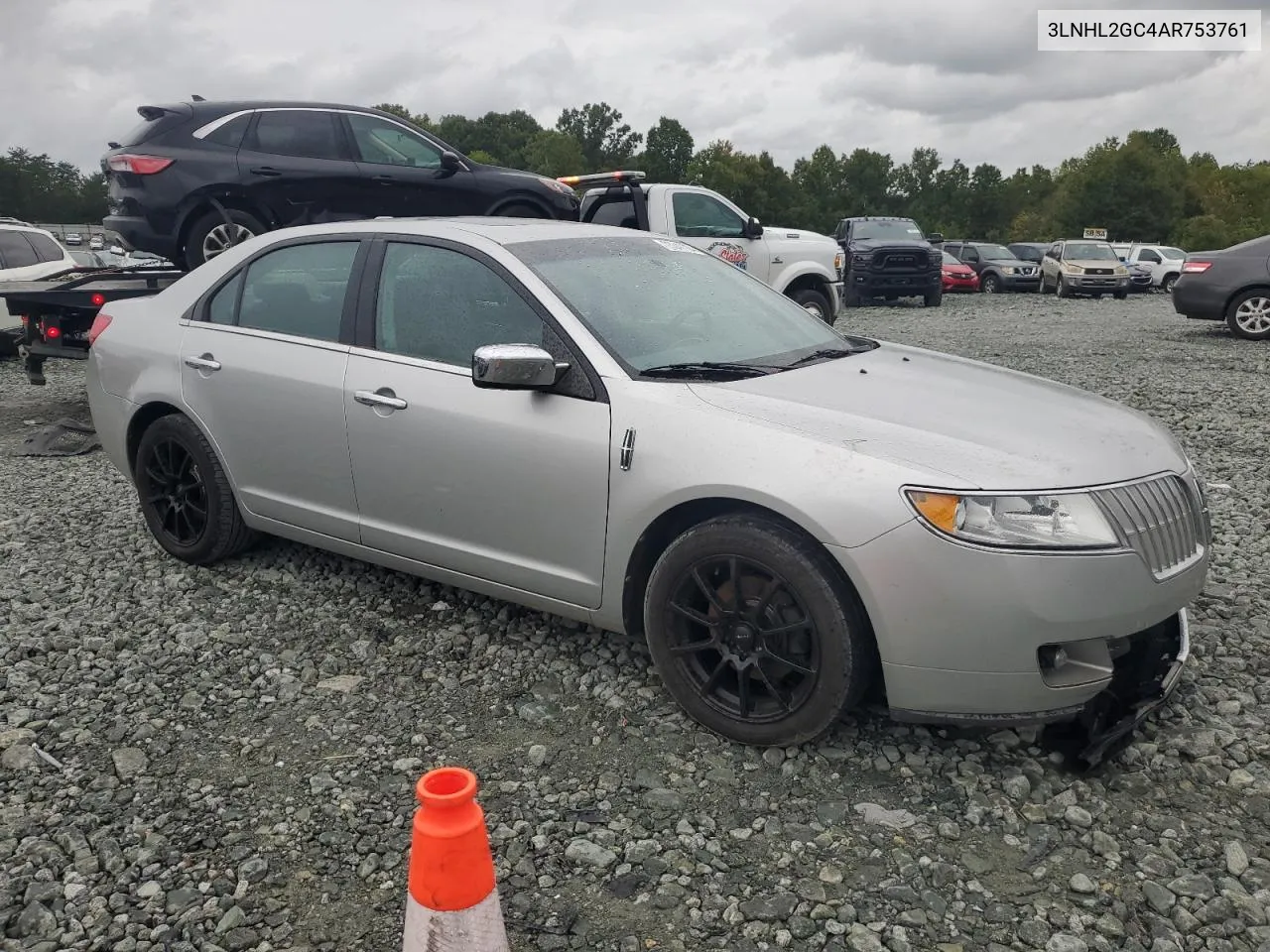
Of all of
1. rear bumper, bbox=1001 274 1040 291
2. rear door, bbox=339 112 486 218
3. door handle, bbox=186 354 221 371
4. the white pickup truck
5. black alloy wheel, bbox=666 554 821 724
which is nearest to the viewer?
black alloy wheel, bbox=666 554 821 724

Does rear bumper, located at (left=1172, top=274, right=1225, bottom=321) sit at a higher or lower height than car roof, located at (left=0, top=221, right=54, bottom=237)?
lower

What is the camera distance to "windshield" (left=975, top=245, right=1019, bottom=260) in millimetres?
28656

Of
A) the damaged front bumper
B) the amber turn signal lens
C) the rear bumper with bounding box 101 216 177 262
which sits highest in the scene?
the rear bumper with bounding box 101 216 177 262

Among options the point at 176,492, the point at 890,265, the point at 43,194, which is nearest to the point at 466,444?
the point at 176,492

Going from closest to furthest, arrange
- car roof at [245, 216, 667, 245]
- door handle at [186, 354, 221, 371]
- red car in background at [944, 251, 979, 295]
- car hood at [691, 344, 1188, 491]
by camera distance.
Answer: car hood at [691, 344, 1188, 491] < car roof at [245, 216, 667, 245] < door handle at [186, 354, 221, 371] < red car in background at [944, 251, 979, 295]

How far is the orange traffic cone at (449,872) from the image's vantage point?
6.25 feet

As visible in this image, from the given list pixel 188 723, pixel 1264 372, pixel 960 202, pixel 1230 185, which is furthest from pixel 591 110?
pixel 188 723

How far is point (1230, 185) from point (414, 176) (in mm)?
88322

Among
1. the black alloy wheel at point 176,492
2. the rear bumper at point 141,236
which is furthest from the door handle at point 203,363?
the rear bumper at point 141,236

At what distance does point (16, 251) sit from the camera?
12.0 meters

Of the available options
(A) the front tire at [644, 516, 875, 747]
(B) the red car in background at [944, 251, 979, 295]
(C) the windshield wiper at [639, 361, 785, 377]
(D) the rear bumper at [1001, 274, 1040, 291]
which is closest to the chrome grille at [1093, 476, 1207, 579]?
(A) the front tire at [644, 516, 875, 747]

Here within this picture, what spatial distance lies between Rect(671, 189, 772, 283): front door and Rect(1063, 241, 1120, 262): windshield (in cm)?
1803

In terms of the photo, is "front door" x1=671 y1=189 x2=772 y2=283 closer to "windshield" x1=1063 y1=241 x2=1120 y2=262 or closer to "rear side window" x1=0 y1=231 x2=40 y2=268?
"rear side window" x1=0 y1=231 x2=40 y2=268

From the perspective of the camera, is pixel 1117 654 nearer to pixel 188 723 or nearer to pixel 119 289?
pixel 188 723
